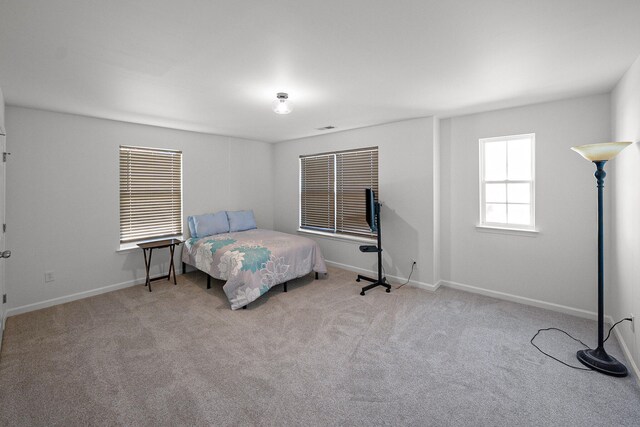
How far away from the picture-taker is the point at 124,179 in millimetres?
4324

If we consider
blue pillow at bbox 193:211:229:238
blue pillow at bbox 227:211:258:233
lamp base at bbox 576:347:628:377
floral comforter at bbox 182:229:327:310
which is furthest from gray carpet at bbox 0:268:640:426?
blue pillow at bbox 227:211:258:233

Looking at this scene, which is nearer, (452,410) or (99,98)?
(452,410)

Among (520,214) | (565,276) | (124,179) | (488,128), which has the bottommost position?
(565,276)

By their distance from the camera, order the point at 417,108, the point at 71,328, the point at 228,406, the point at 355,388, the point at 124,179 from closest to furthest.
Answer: the point at 228,406 < the point at 355,388 < the point at 71,328 < the point at 417,108 < the point at 124,179

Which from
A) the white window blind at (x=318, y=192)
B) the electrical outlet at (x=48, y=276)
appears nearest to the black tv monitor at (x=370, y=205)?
the white window blind at (x=318, y=192)

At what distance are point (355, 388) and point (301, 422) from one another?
1.59 ft

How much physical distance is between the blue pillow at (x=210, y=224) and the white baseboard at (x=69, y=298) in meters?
1.09

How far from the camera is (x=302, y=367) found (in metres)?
2.42

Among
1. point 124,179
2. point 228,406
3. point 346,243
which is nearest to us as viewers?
point 228,406

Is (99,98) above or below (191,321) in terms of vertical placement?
above

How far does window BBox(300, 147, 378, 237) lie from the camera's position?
4.92 metres

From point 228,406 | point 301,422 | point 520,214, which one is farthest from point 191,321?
point 520,214

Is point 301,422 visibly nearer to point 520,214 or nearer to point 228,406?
point 228,406

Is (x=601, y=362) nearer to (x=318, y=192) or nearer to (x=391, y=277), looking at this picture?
(x=391, y=277)
